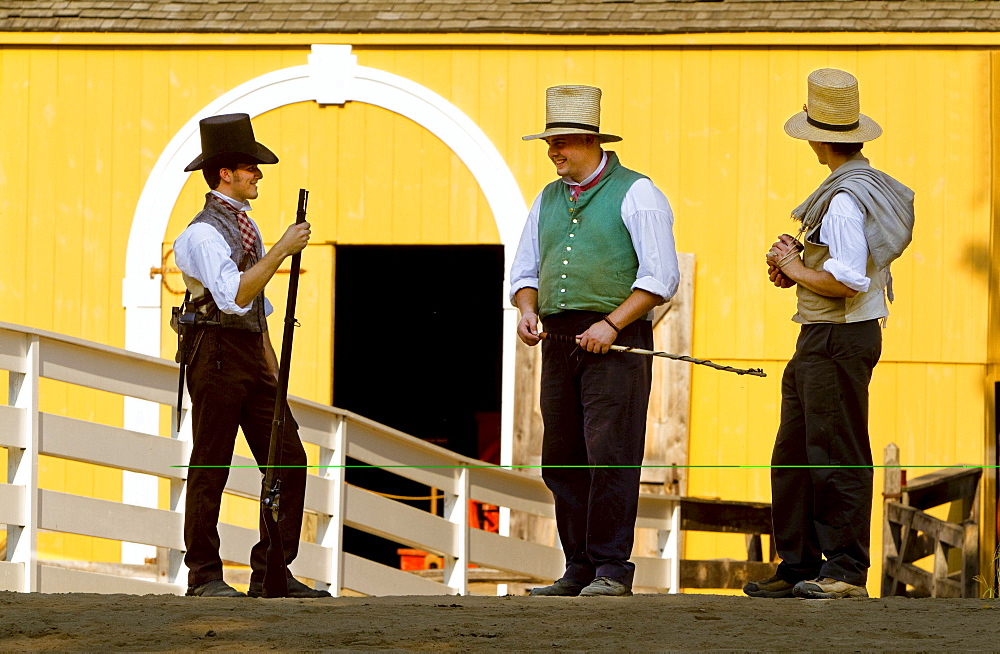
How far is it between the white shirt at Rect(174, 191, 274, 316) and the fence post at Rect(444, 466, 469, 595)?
292cm

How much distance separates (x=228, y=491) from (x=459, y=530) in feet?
4.38

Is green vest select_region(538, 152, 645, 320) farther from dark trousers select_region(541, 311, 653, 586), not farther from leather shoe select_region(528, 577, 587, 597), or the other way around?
leather shoe select_region(528, 577, 587, 597)

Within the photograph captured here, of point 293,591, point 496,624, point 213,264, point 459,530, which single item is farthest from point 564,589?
point 459,530

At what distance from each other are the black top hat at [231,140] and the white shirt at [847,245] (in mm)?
1895

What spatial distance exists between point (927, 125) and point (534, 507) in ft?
10.7

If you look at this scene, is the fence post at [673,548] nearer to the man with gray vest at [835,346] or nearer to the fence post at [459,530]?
the fence post at [459,530]

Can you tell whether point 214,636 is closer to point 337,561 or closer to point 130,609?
point 130,609

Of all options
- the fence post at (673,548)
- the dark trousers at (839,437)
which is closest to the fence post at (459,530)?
the fence post at (673,548)

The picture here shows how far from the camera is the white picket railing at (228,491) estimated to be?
671 centimetres

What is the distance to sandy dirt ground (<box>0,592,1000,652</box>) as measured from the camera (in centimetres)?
411

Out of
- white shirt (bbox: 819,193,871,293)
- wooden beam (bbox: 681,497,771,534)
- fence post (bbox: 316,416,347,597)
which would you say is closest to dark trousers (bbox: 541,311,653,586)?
white shirt (bbox: 819,193,871,293)

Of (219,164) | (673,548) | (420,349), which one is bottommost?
(673,548)

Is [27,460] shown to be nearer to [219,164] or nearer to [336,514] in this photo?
[336,514]

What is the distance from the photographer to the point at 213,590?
547 cm
